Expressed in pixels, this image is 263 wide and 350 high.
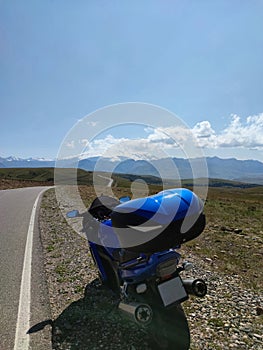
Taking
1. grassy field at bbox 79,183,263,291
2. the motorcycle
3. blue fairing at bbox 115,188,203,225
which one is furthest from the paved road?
grassy field at bbox 79,183,263,291

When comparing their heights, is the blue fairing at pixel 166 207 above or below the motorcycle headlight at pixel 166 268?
above

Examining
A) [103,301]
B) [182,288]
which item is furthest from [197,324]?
[103,301]

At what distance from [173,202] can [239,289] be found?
3.60 metres

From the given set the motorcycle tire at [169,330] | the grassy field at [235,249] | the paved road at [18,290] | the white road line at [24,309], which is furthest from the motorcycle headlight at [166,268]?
the grassy field at [235,249]

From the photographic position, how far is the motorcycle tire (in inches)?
143

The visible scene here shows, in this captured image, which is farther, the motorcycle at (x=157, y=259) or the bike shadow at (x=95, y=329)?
the bike shadow at (x=95, y=329)

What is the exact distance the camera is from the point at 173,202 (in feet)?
11.7

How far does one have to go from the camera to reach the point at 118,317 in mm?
4773

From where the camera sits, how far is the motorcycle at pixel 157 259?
3459 millimetres

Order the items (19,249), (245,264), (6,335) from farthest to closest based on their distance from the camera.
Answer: (19,249)
(245,264)
(6,335)

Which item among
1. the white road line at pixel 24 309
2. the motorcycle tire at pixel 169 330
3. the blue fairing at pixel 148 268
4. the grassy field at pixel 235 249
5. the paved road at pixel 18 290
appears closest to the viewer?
the motorcycle tire at pixel 169 330

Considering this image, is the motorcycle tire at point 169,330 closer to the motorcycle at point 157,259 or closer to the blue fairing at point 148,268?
the motorcycle at point 157,259

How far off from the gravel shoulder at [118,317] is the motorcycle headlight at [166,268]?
1161 millimetres

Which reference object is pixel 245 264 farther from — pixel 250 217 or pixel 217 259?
pixel 250 217
